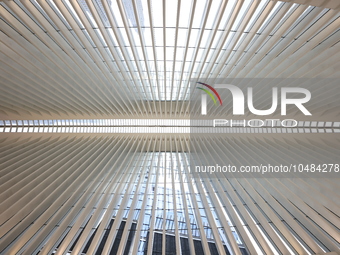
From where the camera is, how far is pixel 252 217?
7070 mm

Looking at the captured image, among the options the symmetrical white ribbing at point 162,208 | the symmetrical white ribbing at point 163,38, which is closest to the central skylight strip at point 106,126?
the symmetrical white ribbing at point 163,38

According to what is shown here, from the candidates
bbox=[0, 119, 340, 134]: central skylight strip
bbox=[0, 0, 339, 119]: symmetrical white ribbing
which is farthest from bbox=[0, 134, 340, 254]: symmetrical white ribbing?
bbox=[0, 119, 340, 134]: central skylight strip

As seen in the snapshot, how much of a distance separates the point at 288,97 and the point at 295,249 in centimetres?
655

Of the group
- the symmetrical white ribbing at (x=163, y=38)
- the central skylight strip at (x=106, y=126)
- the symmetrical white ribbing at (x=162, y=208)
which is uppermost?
the symmetrical white ribbing at (x=163, y=38)

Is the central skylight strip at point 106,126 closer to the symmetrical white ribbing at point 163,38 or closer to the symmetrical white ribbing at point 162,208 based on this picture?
the symmetrical white ribbing at point 163,38

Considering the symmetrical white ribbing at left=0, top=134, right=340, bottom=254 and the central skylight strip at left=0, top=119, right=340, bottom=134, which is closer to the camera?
the symmetrical white ribbing at left=0, top=134, right=340, bottom=254

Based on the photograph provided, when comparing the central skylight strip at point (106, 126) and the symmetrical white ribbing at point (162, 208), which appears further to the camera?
the central skylight strip at point (106, 126)

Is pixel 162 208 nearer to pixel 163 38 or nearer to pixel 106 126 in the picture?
pixel 163 38

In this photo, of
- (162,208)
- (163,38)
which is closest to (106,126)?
(162,208)

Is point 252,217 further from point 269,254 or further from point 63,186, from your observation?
point 63,186

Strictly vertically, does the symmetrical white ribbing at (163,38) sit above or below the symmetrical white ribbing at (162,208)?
above

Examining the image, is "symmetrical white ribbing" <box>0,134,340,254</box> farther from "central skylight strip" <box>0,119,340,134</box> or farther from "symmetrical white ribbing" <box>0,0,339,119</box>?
"central skylight strip" <box>0,119,340,134</box>

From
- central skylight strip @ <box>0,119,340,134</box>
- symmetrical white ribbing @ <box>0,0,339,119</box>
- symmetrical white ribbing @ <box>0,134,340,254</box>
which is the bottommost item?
symmetrical white ribbing @ <box>0,134,340,254</box>

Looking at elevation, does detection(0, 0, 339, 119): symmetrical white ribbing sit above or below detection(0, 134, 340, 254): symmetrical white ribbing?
above
